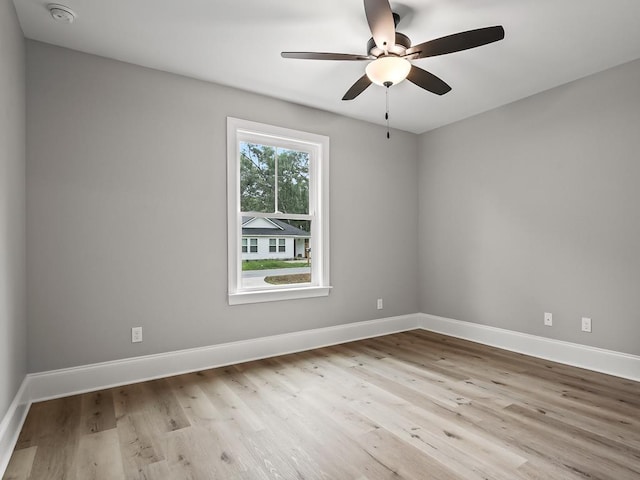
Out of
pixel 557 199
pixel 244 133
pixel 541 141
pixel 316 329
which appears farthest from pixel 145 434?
pixel 541 141

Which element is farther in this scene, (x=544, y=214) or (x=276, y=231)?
(x=276, y=231)

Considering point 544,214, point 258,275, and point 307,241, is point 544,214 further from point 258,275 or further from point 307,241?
point 258,275

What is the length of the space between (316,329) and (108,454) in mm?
2315

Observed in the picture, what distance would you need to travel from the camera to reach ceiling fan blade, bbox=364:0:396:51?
189cm

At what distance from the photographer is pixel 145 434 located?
7.03ft

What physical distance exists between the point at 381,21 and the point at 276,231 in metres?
2.29

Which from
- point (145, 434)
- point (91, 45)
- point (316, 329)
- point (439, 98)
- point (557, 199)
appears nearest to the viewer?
point (145, 434)

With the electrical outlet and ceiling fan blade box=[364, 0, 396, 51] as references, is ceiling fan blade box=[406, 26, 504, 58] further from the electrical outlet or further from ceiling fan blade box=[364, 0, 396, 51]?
the electrical outlet

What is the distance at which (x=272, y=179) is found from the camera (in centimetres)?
380

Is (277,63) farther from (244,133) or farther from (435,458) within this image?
(435,458)

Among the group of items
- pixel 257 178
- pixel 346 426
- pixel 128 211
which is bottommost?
pixel 346 426

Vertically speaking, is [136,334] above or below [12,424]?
above

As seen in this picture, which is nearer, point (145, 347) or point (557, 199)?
point (145, 347)

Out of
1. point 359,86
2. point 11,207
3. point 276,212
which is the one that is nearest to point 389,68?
point 359,86
